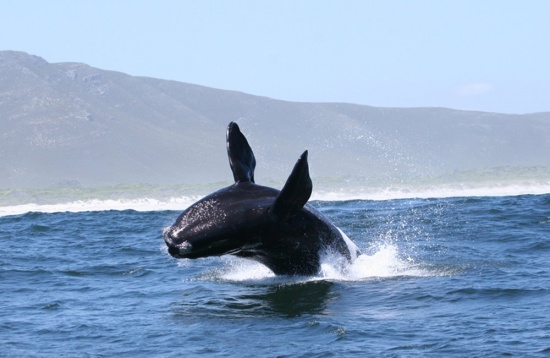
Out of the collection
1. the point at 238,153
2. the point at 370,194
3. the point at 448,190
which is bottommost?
the point at 370,194

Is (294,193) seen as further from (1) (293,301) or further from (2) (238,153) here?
(1) (293,301)

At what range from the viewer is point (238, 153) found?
597 inches

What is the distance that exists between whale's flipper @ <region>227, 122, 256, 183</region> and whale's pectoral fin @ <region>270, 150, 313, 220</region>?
89 cm

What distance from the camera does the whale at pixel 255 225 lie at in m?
13.7

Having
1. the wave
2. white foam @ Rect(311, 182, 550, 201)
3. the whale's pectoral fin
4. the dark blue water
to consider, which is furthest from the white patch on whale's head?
white foam @ Rect(311, 182, 550, 201)

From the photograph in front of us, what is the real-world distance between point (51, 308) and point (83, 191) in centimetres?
8086

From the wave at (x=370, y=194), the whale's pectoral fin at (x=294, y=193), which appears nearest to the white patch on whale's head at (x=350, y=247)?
the whale's pectoral fin at (x=294, y=193)

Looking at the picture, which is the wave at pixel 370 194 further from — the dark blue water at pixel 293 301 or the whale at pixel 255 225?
the whale at pixel 255 225

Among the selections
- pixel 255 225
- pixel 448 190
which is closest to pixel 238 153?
pixel 255 225

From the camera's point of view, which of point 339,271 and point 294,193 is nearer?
point 294,193

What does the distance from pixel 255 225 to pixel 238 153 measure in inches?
51.6

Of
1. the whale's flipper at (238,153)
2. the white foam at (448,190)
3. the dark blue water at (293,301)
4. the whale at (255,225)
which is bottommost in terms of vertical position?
the dark blue water at (293,301)

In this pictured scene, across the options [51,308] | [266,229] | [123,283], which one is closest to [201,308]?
[266,229]

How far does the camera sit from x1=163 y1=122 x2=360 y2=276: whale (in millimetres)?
13672
